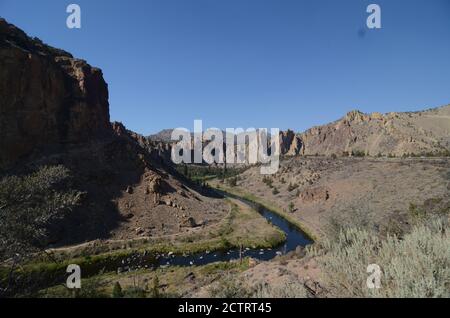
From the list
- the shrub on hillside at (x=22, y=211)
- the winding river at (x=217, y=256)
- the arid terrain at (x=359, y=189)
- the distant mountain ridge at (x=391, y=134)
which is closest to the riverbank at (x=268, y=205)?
the arid terrain at (x=359, y=189)

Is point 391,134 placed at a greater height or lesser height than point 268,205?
greater

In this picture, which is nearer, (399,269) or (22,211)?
(399,269)

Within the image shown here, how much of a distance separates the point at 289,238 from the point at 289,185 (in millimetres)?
33293

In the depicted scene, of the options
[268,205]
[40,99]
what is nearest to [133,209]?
[40,99]

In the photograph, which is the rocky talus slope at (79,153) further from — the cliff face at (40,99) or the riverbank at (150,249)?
the riverbank at (150,249)

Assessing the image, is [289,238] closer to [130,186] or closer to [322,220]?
[322,220]

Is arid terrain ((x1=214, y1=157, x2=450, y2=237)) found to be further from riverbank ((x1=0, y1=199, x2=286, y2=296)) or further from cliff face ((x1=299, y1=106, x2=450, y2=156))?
cliff face ((x1=299, y1=106, x2=450, y2=156))

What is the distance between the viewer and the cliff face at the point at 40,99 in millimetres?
47969

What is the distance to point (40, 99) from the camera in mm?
53156

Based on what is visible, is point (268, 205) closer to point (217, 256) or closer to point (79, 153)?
point (217, 256)

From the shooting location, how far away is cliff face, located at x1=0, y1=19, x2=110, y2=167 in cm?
4797

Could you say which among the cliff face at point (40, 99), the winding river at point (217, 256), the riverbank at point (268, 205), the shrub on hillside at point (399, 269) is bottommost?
the winding river at point (217, 256)

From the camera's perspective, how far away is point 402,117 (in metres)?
136

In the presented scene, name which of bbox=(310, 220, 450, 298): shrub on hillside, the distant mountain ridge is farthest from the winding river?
the distant mountain ridge
